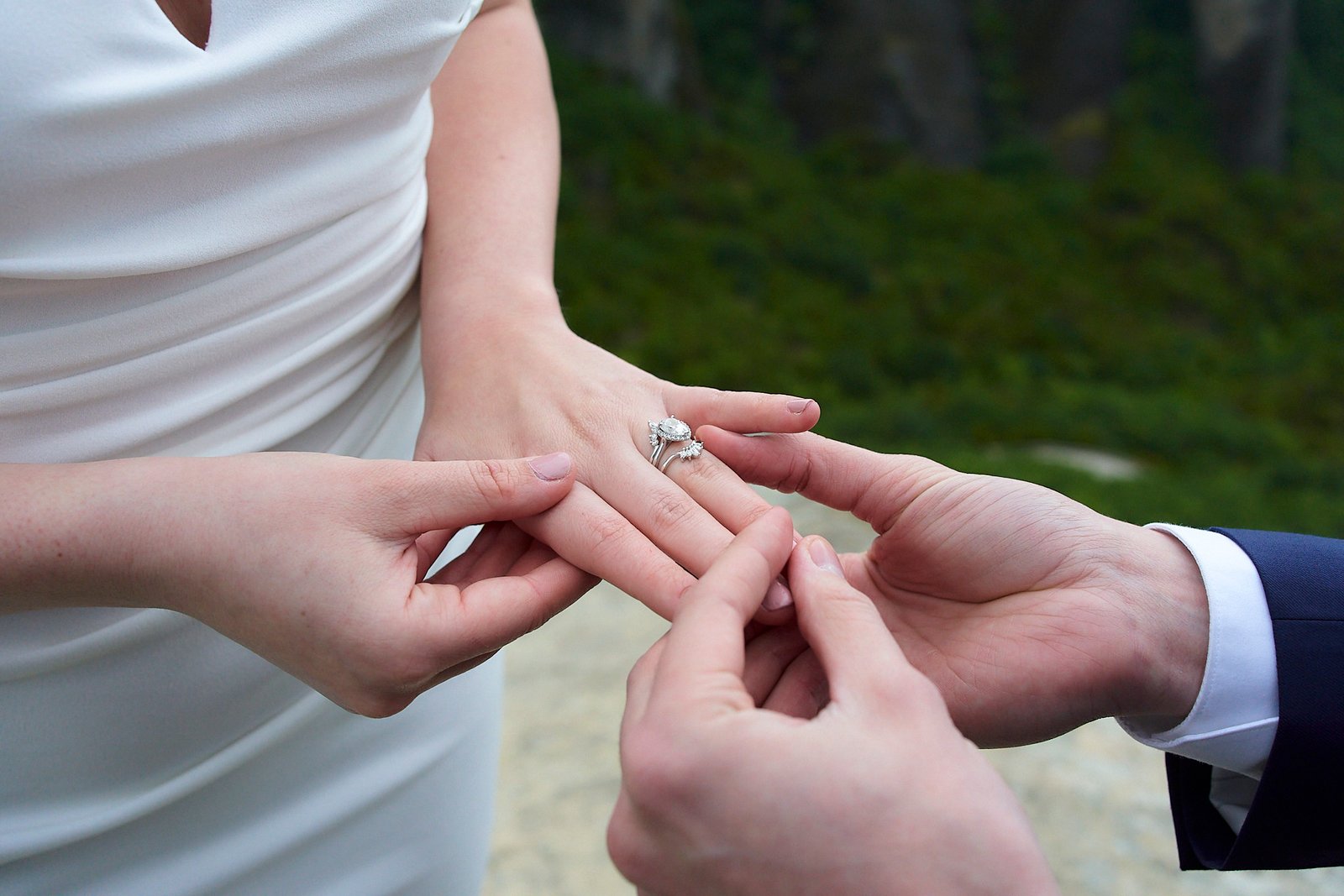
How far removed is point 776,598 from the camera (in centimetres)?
126

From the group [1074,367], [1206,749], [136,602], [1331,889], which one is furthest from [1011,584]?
[1074,367]

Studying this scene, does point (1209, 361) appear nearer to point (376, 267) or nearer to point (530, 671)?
point (530, 671)

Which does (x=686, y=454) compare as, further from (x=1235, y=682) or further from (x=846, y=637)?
(x=1235, y=682)

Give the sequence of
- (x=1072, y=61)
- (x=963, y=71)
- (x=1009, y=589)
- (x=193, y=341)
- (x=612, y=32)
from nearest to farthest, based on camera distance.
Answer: (x=193, y=341) < (x=1009, y=589) < (x=612, y=32) < (x=963, y=71) < (x=1072, y=61)

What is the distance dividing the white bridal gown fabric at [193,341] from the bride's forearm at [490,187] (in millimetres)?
80

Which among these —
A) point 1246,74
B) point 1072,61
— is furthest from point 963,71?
point 1246,74

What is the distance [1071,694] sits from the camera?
1.38 metres

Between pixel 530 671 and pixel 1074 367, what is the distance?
5.17m

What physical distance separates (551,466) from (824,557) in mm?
347

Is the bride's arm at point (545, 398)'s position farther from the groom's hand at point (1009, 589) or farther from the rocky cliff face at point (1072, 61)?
the rocky cliff face at point (1072, 61)

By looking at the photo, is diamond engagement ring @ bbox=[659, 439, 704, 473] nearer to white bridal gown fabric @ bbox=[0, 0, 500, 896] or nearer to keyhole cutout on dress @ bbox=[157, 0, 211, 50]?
white bridal gown fabric @ bbox=[0, 0, 500, 896]

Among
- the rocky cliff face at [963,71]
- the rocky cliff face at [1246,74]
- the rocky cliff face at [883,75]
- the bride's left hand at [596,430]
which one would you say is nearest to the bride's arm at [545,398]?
the bride's left hand at [596,430]

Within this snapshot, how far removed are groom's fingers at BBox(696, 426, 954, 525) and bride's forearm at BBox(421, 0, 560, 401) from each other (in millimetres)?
346

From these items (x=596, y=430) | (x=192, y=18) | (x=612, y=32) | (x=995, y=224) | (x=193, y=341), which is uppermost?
(x=192, y=18)
